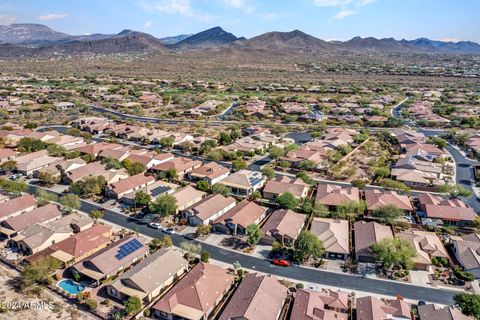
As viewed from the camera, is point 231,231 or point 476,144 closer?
point 231,231

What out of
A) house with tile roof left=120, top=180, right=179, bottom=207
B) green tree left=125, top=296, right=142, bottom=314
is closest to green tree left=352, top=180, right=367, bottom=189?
house with tile roof left=120, top=180, right=179, bottom=207

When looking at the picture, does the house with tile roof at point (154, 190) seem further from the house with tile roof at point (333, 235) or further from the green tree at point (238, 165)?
the house with tile roof at point (333, 235)

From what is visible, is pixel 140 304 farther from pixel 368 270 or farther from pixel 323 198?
pixel 323 198

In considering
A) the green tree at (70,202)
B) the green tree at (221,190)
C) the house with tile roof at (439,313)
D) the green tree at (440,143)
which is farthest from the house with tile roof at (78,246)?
the green tree at (440,143)

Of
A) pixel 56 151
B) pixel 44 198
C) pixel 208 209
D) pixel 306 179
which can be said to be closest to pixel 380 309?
pixel 208 209

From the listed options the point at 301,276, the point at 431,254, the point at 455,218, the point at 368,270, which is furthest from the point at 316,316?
the point at 455,218

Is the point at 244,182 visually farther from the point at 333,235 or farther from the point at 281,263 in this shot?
the point at 281,263

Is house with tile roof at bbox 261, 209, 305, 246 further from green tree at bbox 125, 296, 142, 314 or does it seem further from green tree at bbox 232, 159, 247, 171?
green tree at bbox 232, 159, 247, 171
